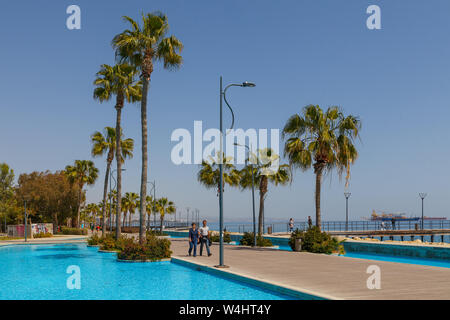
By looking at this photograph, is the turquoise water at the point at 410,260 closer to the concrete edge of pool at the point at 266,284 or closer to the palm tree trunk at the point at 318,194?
the palm tree trunk at the point at 318,194

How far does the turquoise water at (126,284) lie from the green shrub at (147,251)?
0.79 m

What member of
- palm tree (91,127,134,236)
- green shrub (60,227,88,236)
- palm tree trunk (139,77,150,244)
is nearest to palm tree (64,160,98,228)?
green shrub (60,227,88,236)

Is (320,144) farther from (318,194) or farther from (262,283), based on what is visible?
(262,283)

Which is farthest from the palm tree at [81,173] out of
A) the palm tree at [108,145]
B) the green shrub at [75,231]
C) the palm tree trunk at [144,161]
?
the palm tree trunk at [144,161]

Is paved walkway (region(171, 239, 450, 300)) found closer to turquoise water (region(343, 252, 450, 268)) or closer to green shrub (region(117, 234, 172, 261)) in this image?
green shrub (region(117, 234, 172, 261))

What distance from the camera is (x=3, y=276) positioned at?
18625mm

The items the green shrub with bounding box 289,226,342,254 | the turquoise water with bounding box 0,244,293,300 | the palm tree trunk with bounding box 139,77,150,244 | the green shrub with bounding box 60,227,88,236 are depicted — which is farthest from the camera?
the green shrub with bounding box 60,227,88,236

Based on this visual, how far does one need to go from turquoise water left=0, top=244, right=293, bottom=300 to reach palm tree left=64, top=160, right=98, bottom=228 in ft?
161

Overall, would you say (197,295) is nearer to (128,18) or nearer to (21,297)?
(21,297)

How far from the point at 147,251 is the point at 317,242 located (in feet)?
35.5

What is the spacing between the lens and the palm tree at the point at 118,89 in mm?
32594

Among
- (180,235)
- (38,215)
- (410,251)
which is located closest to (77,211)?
(38,215)

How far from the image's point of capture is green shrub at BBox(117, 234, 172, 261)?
22.8 metres

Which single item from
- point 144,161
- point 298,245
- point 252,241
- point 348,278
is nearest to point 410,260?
point 298,245
